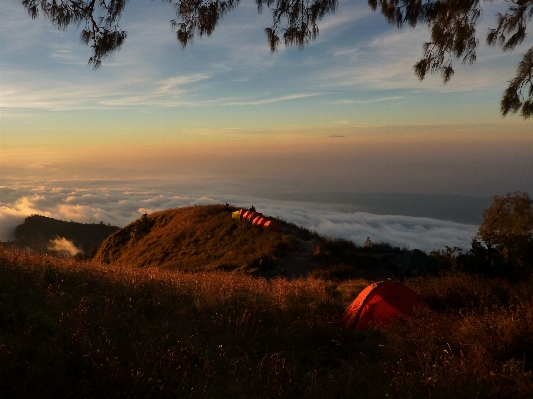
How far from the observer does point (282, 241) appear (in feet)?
70.6

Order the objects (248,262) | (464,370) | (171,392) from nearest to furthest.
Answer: (171,392) → (464,370) → (248,262)

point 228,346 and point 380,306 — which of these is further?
point 380,306

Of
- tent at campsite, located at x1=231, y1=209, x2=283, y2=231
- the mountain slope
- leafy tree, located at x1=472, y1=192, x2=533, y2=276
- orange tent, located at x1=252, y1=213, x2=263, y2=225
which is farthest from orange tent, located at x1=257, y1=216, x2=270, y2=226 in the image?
leafy tree, located at x1=472, y1=192, x2=533, y2=276

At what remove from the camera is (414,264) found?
2030 cm

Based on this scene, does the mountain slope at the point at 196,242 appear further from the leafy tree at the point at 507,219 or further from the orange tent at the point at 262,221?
the leafy tree at the point at 507,219

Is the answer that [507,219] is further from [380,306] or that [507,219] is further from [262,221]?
[380,306]

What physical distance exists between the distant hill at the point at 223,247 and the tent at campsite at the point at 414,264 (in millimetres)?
867

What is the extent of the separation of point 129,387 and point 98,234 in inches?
4485

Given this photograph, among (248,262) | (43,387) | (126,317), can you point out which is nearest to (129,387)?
(43,387)

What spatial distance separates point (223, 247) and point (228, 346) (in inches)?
704

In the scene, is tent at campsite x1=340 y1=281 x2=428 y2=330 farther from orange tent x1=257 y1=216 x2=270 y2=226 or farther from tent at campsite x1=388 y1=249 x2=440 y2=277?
orange tent x1=257 y1=216 x2=270 y2=226

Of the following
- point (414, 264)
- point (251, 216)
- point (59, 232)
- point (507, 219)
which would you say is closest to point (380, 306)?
point (414, 264)

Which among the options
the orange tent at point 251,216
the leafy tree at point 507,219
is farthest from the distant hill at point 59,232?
the leafy tree at point 507,219

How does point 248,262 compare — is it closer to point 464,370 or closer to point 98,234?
point 464,370
